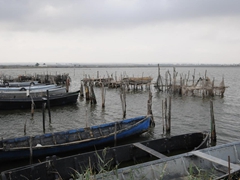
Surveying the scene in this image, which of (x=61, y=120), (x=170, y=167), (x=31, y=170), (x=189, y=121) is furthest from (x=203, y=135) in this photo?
(x=61, y=120)

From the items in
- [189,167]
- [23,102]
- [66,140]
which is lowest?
[66,140]

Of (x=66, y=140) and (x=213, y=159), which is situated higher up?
(x=213, y=159)

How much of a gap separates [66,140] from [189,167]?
6459 millimetres

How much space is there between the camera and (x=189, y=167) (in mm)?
7602

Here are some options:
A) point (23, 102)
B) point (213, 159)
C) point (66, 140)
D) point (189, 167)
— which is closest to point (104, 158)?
point (189, 167)

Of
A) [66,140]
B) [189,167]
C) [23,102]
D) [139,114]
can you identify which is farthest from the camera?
[23,102]

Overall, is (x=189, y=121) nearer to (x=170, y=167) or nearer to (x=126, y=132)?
(x=126, y=132)

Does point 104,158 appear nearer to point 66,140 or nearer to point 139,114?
point 66,140

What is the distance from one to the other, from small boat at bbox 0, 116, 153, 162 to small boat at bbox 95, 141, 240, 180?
4418mm

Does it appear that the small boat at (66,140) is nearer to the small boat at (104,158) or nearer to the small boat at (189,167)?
the small boat at (104,158)

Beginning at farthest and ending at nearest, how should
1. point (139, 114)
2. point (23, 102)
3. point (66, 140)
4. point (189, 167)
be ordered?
point (23, 102) → point (139, 114) → point (66, 140) → point (189, 167)

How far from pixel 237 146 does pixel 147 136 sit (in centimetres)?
567

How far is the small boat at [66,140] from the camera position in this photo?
403 inches

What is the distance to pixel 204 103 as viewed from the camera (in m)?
24.2
